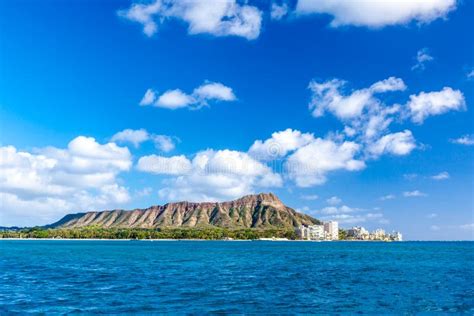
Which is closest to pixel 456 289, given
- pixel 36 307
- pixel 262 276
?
pixel 262 276

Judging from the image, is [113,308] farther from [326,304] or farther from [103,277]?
[103,277]

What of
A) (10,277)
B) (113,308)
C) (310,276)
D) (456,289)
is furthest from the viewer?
(310,276)

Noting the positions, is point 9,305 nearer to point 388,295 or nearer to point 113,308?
point 113,308

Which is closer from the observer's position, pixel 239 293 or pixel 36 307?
pixel 36 307

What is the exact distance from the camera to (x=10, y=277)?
72.3 meters

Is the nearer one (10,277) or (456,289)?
(456,289)

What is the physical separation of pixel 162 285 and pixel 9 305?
2132 centimetres

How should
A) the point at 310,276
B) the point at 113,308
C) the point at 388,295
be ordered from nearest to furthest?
1. the point at 113,308
2. the point at 388,295
3. the point at 310,276

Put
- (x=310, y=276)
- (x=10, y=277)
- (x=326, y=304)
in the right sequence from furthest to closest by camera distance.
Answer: (x=310, y=276) → (x=10, y=277) → (x=326, y=304)

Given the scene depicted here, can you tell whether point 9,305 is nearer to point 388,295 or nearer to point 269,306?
point 269,306

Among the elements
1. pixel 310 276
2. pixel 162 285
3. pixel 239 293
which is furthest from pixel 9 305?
pixel 310 276

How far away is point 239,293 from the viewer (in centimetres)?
5509

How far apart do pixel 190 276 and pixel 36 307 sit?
34.5 metres

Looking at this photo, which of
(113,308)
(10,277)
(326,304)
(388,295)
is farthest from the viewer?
(10,277)
